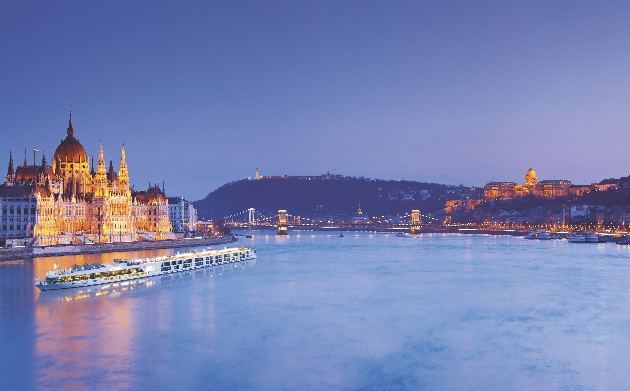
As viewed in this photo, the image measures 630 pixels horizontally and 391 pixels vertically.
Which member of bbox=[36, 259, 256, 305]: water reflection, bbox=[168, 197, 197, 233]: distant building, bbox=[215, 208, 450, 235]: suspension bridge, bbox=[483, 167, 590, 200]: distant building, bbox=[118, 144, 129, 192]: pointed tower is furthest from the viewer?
bbox=[483, 167, 590, 200]: distant building

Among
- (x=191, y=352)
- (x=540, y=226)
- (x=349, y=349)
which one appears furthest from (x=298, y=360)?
(x=540, y=226)

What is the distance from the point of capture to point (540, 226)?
83.1 meters

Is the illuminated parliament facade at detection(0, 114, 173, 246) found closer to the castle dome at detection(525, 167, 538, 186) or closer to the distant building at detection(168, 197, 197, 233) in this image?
Answer: the distant building at detection(168, 197, 197, 233)

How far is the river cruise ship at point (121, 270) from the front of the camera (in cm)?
2198

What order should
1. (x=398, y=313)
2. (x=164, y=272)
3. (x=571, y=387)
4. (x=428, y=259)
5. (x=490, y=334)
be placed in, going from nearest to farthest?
1. (x=571, y=387)
2. (x=490, y=334)
3. (x=398, y=313)
4. (x=164, y=272)
5. (x=428, y=259)

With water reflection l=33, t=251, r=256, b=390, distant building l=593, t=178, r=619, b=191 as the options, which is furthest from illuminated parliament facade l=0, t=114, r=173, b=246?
distant building l=593, t=178, r=619, b=191

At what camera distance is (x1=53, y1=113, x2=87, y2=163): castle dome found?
51938 millimetres

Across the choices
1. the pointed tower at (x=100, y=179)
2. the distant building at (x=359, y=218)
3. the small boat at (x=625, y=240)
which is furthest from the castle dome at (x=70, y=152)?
the distant building at (x=359, y=218)

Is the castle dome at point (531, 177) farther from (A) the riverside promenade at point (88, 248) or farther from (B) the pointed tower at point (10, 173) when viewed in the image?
(B) the pointed tower at point (10, 173)

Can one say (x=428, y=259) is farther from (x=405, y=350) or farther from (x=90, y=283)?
(x=405, y=350)

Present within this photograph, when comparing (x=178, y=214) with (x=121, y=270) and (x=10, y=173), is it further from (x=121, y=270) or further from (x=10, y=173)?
(x=121, y=270)

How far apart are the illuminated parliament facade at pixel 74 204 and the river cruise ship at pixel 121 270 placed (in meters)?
13.7

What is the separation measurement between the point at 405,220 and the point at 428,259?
77.1 metres

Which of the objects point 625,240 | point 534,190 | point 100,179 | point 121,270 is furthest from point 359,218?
point 121,270
